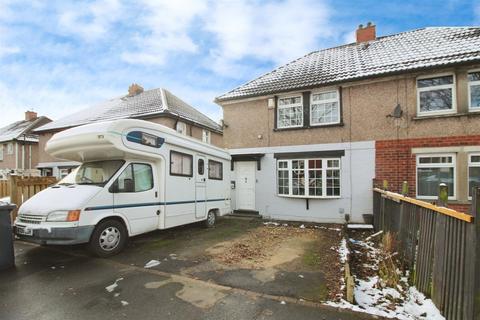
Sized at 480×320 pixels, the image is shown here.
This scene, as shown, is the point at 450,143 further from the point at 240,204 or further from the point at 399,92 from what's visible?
the point at 240,204

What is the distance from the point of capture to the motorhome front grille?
17.7ft

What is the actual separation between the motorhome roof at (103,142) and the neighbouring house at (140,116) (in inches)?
330

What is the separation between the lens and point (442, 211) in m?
3.53

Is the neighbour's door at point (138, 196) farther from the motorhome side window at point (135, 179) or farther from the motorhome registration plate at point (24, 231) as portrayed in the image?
the motorhome registration plate at point (24, 231)

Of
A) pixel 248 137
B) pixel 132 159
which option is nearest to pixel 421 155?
pixel 248 137

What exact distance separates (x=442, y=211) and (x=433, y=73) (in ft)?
27.1

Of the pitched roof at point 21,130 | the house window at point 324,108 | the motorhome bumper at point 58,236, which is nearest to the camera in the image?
the motorhome bumper at point 58,236

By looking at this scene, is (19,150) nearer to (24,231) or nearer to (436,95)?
(24,231)

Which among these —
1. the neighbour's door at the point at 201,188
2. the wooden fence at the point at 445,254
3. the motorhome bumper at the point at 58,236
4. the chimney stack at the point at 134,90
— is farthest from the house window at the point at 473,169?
the chimney stack at the point at 134,90

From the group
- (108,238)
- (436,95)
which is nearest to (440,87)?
(436,95)

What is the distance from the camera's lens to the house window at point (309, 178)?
10914 mm

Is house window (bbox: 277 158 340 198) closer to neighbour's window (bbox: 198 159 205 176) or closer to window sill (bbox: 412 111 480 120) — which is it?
window sill (bbox: 412 111 480 120)

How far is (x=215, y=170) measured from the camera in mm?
10023

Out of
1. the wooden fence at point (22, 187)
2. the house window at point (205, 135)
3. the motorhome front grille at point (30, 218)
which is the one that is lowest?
the motorhome front grille at point (30, 218)
